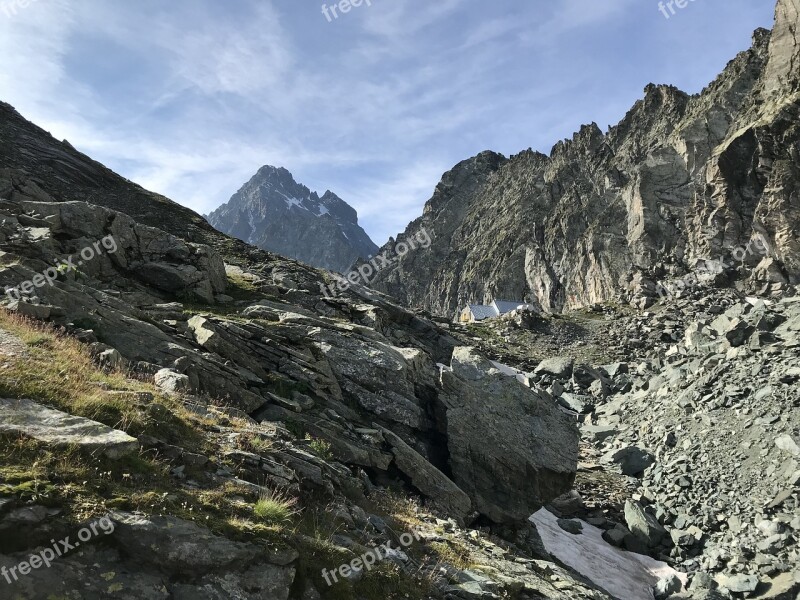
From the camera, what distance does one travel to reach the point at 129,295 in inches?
709

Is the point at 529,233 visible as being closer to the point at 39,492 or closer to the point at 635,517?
Answer: the point at 635,517

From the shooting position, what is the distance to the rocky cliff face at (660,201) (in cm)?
6844

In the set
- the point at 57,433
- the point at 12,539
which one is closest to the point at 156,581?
the point at 12,539

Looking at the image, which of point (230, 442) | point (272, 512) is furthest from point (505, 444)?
point (272, 512)

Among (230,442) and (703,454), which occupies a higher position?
(703,454)

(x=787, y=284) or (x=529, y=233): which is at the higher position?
(x=529, y=233)

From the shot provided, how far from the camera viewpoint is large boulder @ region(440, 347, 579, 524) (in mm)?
16625

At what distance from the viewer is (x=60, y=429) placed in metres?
6.85

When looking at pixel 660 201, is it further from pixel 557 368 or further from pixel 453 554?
pixel 453 554

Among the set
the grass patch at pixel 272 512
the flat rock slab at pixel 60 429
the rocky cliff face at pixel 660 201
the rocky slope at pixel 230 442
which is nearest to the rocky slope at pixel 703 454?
the rocky slope at pixel 230 442

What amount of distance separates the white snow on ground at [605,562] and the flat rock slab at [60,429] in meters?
15.1

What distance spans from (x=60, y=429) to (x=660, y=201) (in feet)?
330

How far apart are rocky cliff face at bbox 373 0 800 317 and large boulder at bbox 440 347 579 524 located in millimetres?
58575

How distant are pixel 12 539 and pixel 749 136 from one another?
91581mm
